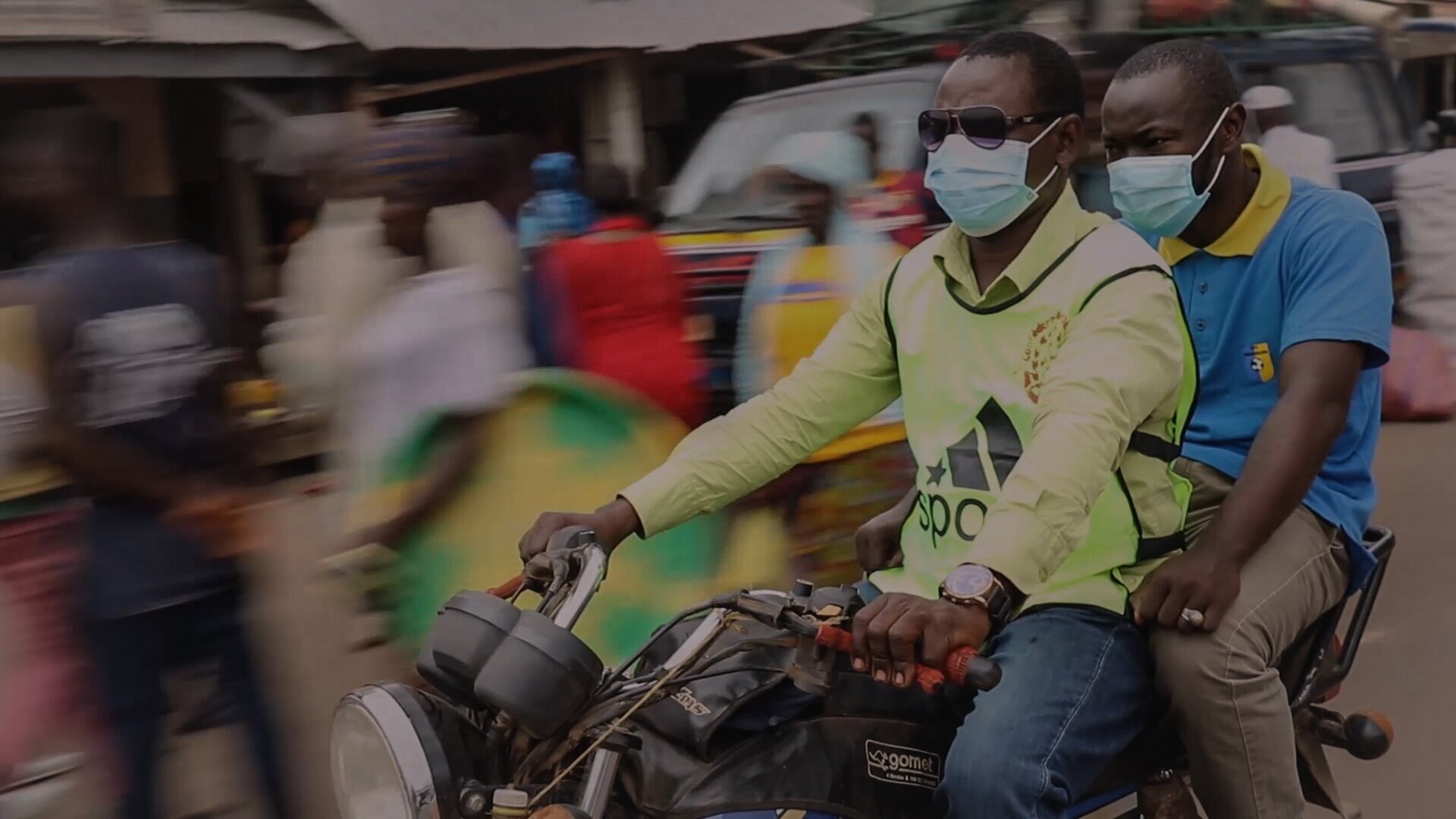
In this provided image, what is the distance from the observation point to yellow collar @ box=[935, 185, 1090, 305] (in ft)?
7.22

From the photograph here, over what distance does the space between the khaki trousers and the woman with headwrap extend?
2.42 m

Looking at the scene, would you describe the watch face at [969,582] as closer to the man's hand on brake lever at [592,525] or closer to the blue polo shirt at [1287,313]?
the man's hand on brake lever at [592,525]

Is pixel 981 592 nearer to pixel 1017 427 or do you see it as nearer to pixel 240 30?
pixel 1017 427

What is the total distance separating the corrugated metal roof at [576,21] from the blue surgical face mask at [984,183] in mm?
8160

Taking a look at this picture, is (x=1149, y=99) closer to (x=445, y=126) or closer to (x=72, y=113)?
(x=445, y=126)

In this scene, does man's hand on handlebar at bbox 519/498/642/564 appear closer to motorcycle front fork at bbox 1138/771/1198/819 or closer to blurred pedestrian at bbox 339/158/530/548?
motorcycle front fork at bbox 1138/771/1198/819

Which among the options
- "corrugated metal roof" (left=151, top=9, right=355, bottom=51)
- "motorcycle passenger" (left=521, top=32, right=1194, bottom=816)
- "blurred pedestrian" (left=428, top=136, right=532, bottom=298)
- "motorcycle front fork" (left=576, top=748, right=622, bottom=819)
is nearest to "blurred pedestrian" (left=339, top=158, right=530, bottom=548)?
"blurred pedestrian" (left=428, top=136, right=532, bottom=298)

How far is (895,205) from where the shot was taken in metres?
5.50

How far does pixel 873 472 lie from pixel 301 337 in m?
1.95

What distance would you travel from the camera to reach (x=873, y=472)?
16.5ft

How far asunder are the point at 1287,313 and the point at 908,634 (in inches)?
53.9

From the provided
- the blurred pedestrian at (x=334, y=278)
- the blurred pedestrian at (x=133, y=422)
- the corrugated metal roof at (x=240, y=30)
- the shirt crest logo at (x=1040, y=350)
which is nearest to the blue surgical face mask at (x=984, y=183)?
the shirt crest logo at (x=1040, y=350)

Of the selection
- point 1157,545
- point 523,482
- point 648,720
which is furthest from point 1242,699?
point 523,482

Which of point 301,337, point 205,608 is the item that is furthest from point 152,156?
point 205,608
